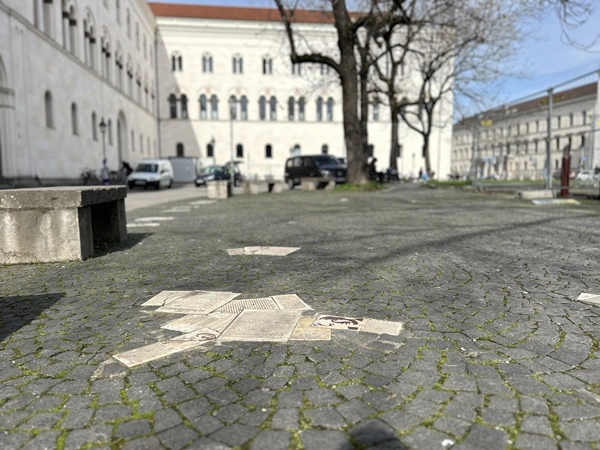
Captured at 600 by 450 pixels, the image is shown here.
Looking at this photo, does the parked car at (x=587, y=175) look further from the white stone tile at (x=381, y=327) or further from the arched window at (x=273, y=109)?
the arched window at (x=273, y=109)

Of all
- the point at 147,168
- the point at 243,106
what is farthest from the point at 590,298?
the point at 243,106

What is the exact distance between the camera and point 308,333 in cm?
318

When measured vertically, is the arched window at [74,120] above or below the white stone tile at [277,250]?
above

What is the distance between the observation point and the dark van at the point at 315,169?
26562 mm

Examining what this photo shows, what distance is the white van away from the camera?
3362 centimetres

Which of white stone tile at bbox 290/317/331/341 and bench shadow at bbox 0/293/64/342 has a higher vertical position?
white stone tile at bbox 290/317/331/341

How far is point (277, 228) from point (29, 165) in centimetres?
2077

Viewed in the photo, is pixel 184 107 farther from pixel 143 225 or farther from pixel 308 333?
pixel 308 333

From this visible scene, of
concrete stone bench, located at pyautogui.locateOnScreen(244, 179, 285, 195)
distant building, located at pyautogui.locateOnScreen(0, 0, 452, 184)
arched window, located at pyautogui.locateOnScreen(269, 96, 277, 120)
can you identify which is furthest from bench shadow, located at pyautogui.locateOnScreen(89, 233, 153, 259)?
arched window, located at pyautogui.locateOnScreen(269, 96, 277, 120)

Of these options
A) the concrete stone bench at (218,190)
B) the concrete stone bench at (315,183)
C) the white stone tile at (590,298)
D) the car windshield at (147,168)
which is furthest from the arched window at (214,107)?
the white stone tile at (590,298)

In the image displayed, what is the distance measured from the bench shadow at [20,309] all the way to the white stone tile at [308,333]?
6.67 ft

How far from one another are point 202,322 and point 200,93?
6458 centimetres

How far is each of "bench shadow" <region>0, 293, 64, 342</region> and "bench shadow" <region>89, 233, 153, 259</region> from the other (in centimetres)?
188

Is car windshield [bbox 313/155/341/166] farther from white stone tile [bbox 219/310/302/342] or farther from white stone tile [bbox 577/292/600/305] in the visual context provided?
white stone tile [bbox 219/310/302/342]
